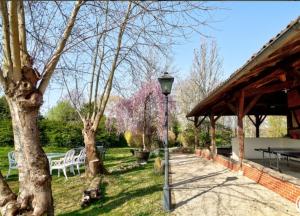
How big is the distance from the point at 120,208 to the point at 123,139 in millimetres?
22979

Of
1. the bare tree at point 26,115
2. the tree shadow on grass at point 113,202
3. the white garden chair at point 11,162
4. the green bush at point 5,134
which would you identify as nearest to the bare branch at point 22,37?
the bare tree at point 26,115

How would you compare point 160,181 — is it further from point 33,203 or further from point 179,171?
point 33,203

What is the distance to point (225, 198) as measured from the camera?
695cm

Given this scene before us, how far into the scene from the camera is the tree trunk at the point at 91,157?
1081 cm

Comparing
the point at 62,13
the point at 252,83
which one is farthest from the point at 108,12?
the point at 252,83

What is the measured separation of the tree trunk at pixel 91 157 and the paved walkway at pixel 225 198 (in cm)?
256

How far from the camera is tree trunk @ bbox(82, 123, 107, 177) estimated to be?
1081 centimetres

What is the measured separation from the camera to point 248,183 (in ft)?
27.5

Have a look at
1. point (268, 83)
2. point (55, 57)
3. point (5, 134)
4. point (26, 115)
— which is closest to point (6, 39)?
point (55, 57)

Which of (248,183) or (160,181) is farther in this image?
(160,181)

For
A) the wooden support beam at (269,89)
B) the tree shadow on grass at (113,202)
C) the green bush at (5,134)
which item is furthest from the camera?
the green bush at (5,134)

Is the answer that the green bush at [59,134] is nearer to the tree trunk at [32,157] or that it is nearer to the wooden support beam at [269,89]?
the wooden support beam at [269,89]

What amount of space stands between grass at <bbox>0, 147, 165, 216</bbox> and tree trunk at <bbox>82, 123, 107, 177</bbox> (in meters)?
0.34

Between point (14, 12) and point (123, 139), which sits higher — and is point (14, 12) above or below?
above
